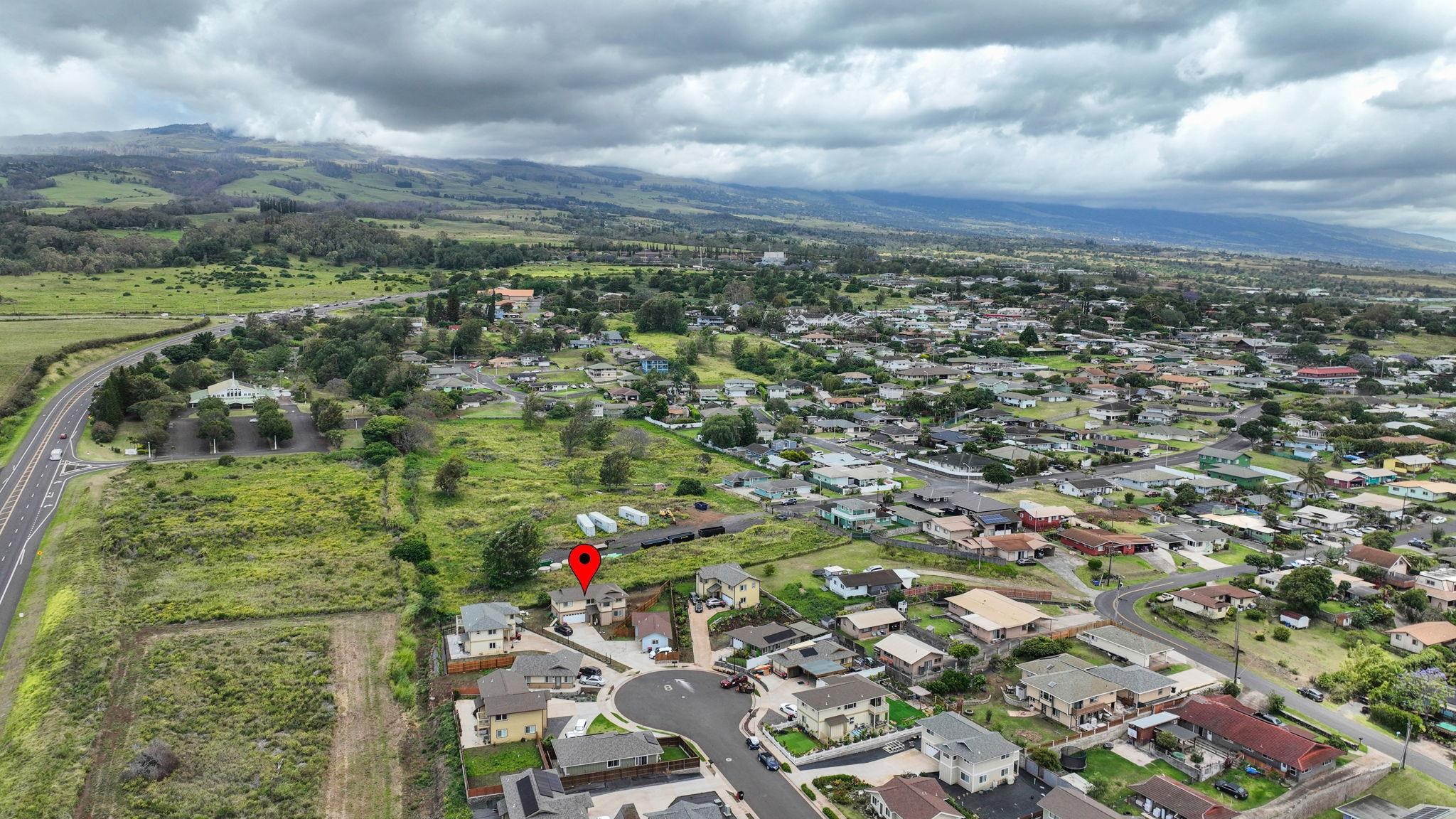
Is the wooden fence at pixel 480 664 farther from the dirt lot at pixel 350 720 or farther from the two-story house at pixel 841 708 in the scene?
the two-story house at pixel 841 708

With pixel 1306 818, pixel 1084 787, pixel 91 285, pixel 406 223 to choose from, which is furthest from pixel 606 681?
pixel 406 223

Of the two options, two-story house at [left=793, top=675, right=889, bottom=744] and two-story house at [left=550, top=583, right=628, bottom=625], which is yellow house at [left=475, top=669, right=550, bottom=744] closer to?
two-story house at [left=550, top=583, right=628, bottom=625]

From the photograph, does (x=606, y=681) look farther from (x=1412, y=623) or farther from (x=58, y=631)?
(x=1412, y=623)

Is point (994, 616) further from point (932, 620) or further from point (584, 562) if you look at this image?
point (584, 562)

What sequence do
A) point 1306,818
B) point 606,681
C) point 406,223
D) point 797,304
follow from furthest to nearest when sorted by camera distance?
point 406,223 < point 797,304 < point 606,681 < point 1306,818

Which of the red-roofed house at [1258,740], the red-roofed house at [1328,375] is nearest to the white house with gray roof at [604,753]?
the red-roofed house at [1258,740]

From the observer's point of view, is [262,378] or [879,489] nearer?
[879,489]
